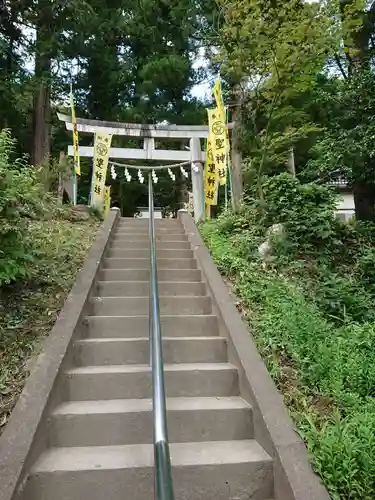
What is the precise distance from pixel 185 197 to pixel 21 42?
31.0 feet

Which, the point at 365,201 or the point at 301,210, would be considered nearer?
the point at 301,210

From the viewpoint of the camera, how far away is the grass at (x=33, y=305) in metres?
2.86

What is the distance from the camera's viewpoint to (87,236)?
20.1ft

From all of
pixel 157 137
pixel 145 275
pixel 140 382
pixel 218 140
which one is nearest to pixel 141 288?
pixel 145 275

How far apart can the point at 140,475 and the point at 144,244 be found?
4.23 metres

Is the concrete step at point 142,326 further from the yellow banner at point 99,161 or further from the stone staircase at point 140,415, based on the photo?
the yellow banner at point 99,161

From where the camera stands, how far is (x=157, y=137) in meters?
11.8

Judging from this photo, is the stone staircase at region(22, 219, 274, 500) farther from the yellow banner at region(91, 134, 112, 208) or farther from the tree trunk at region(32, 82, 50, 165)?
the tree trunk at region(32, 82, 50, 165)

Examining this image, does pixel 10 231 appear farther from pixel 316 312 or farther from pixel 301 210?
pixel 301 210

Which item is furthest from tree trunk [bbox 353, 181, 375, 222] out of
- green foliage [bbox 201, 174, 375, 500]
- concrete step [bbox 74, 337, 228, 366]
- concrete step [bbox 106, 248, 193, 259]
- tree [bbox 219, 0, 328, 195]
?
concrete step [bbox 74, 337, 228, 366]

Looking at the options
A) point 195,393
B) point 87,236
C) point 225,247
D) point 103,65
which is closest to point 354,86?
point 225,247

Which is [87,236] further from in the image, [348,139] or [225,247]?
[348,139]

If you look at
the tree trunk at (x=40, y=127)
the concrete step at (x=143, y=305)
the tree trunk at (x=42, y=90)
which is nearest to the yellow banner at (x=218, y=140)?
the tree trunk at (x=42, y=90)

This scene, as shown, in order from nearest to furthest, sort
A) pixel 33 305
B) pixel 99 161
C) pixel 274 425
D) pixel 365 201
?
A: pixel 274 425
pixel 33 305
pixel 365 201
pixel 99 161
